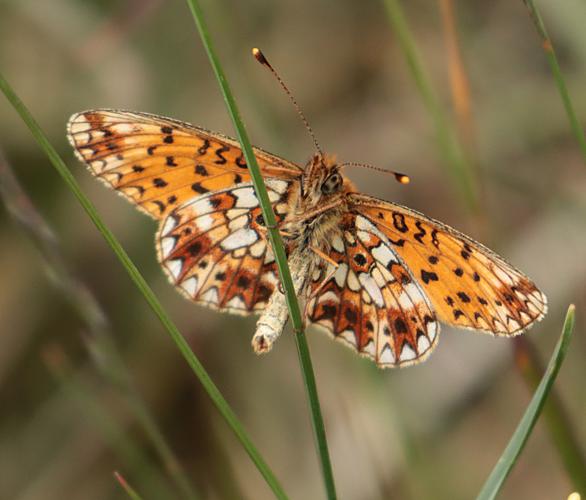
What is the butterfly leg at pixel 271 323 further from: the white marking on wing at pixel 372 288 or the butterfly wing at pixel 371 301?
the white marking on wing at pixel 372 288

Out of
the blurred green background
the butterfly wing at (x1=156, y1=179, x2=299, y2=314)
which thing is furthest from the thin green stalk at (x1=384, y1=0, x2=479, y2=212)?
the blurred green background

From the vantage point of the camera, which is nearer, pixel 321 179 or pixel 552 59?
pixel 552 59

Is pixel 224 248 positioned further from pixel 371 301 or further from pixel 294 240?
pixel 371 301

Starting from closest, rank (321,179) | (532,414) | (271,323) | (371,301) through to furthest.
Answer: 1. (532,414)
2. (271,323)
3. (321,179)
4. (371,301)

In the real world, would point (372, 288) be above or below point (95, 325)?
below

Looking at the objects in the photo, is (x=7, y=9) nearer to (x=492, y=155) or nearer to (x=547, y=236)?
(x=492, y=155)

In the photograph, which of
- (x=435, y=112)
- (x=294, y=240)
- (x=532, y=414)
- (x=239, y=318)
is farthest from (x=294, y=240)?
(x=239, y=318)

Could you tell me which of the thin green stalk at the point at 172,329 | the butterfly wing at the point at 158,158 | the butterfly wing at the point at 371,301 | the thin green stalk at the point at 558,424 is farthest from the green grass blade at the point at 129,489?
the thin green stalk at the point at 558,424
